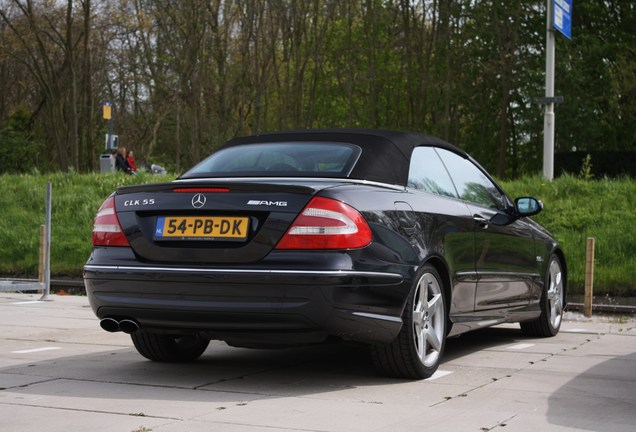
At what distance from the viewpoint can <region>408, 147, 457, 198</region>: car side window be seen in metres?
6.57

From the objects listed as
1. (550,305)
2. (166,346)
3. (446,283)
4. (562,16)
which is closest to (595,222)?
(562,16)

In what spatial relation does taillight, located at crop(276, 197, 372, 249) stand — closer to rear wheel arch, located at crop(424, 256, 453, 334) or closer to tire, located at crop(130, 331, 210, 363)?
rear wheel arch, located at crop(424, 256, 453, 334)

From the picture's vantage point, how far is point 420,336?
6090 millimetres

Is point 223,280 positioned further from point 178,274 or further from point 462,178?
point 462,178

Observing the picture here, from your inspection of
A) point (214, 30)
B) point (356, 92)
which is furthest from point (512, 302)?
point (356, 92)

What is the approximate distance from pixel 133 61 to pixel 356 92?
8.35 m

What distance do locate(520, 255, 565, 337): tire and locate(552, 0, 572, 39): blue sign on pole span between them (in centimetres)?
992

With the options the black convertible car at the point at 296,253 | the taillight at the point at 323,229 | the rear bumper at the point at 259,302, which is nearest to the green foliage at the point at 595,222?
the black convertible car at the point at 296,253

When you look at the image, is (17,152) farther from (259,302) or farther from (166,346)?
(259,302)

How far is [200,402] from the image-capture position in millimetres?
5207

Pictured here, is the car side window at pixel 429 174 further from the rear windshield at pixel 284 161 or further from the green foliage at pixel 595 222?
the green foliage at pixel 595 222

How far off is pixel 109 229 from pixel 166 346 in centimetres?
102

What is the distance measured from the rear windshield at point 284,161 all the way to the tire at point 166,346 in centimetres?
104

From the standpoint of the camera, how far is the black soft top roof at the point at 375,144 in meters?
6.23
